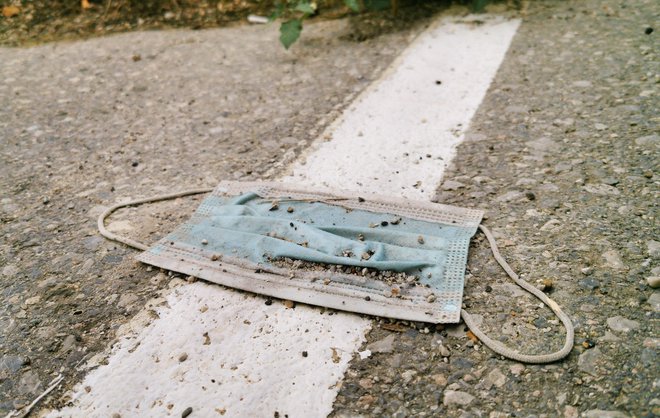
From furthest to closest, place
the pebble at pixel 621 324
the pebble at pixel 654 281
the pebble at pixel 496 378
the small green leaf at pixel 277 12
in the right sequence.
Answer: the small green leaf at pixel 277 12 < the pebble at pixel 654 281 < the pebble at pixel 621 324 < the pebble at pixel 496 378

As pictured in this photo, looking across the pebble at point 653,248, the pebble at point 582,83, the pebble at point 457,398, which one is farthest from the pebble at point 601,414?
the pebble at point 582,83

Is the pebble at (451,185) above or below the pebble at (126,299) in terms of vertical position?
below

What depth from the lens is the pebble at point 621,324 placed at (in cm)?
155

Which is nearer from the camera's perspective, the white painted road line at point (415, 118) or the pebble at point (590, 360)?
the pebble at point (590, 360)

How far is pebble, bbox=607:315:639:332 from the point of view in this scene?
1.55 m

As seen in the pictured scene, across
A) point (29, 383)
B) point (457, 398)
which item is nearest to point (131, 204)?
point (29, 383)

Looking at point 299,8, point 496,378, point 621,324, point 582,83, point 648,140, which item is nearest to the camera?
point 496,378

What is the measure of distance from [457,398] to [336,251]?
2.21 ft

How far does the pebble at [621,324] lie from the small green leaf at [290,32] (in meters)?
2.59

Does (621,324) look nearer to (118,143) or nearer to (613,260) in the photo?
(613,260)

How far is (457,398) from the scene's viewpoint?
1.42 metres

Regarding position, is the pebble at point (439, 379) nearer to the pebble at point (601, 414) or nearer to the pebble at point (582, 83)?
the pebble at point (601, 414)

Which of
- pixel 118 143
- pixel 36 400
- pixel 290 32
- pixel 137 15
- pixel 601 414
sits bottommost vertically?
pixel 601 414

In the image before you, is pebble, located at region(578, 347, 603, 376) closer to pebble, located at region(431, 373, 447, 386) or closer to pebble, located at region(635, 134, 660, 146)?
pebble, located at region(431, 373, 447, 386)
